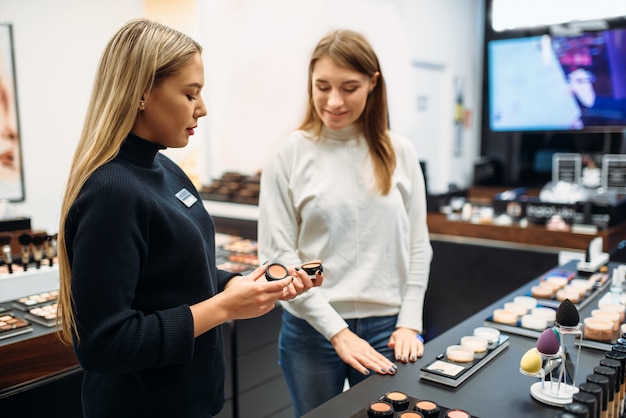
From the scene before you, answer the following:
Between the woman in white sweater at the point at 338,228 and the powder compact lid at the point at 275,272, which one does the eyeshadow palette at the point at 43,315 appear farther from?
the powder compact lid at the point at 275,272

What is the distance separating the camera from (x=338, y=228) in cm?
157

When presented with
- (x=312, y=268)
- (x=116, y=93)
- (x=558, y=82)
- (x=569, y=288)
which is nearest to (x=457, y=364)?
(x=312, y=268)

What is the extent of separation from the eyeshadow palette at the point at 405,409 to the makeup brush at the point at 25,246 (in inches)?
67.0

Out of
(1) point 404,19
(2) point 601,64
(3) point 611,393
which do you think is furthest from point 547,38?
(3) point 611,393

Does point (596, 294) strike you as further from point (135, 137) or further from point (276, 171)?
point (135, 137)

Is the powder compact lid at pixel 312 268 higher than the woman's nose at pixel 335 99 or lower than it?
lower

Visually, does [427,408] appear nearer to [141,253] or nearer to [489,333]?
[489,333]

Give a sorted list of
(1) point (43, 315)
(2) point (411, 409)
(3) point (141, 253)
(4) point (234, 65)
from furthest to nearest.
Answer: (4) point (234, 65), (1) point (43, 315), (2) point (411, 409), (3) point (141, 253)

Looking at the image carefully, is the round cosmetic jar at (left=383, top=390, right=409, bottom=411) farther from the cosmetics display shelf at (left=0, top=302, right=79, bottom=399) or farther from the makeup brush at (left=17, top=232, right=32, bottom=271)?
the makeup brush at (left=17, top=232, right=32, bottom=271)

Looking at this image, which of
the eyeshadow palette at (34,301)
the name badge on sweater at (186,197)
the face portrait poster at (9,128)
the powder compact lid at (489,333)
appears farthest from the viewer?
the face portrait poster at (9,128)

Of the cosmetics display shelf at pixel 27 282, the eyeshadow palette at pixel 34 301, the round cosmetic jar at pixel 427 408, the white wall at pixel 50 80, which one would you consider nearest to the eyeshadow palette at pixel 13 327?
the eyeshadow palette at pixel 34 301

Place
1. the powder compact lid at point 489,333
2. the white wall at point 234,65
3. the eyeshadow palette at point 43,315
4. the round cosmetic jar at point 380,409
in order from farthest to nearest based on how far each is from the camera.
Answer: the white wall at point 234,65
the eyeshadow palette at point 43,315
the powder compact lid at point 489,333
the round cosmetic jar at point 380,409

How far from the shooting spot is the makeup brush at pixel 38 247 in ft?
7.45

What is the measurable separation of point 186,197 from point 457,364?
2.43 ft
